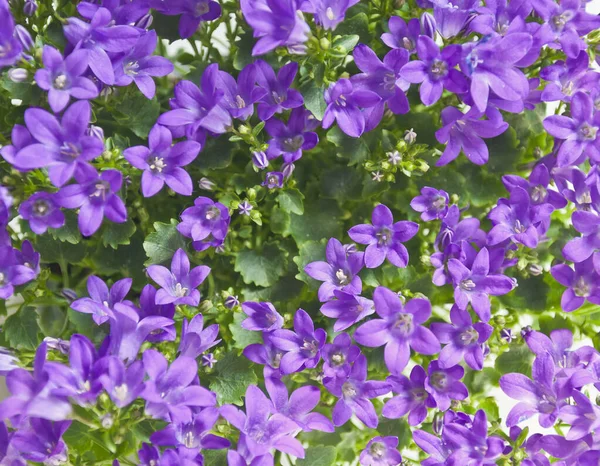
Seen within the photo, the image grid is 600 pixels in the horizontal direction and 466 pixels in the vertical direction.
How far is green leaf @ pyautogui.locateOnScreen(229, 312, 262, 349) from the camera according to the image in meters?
1.24

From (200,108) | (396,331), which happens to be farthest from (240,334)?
(200,108)

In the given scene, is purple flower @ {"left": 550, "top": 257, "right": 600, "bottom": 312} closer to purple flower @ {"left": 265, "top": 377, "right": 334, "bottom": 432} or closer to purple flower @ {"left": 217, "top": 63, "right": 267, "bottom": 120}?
purple flower @ {"left": 265, "top": 377, "right": 334, "bottom": 432}

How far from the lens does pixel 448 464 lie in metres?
1.11

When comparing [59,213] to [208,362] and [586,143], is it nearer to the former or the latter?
[208,362]

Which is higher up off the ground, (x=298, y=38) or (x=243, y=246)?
(x=298, y=38)

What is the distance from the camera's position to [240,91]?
116 cm

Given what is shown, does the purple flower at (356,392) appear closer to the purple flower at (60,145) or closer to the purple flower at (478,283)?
the purple flower at (478,283)

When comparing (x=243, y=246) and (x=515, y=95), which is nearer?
(x=515, y=95)

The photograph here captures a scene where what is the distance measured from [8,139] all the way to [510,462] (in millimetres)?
1016

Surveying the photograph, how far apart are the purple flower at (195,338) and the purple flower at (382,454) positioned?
0.33 metres

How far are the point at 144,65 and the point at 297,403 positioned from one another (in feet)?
1.98

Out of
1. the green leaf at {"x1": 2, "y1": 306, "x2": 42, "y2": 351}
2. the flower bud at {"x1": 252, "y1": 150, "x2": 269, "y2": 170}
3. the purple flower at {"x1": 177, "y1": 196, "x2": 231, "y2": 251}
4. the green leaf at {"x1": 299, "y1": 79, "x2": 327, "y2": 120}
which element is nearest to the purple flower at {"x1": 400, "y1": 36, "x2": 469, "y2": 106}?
the green leaf at {"x1": 299, "y1": 79, "x2": 327, "y2": 120}

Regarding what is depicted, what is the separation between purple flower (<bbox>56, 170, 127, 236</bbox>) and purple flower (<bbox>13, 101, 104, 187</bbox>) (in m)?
0.03

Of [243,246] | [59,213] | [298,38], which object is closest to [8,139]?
[59,213]
